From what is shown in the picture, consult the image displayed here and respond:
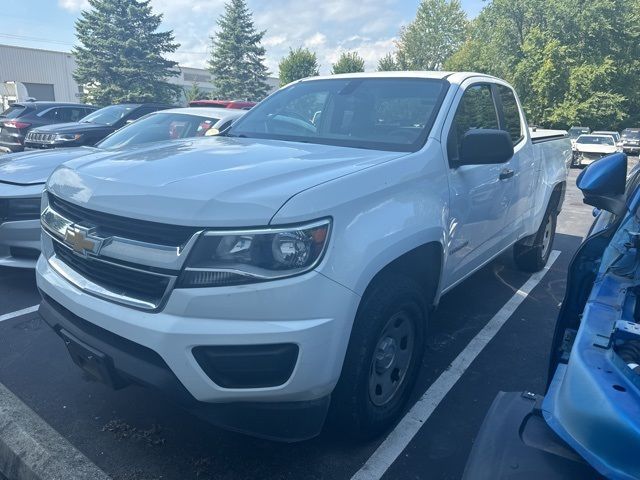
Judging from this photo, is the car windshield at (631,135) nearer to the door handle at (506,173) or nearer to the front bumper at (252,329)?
the door handle at (506,173)

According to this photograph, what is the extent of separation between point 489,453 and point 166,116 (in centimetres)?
586

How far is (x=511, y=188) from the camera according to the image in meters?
4.02

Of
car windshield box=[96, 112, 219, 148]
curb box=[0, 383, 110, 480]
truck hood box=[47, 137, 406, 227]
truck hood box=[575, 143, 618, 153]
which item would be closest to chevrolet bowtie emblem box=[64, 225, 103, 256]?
truck hood box=[47, 137, 406, 227]

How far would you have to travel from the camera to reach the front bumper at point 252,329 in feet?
6.27

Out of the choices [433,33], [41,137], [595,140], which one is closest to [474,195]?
[41,137]

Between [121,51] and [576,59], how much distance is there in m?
31.3

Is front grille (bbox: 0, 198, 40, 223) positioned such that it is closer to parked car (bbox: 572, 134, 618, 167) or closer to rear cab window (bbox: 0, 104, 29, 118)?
rear cab window (bbox: 0, 104, 29, 118)

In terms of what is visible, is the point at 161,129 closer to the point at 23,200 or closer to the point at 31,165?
the point at 31,165

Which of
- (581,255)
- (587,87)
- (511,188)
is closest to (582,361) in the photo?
(581,255)

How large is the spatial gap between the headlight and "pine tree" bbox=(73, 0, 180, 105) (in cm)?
2631

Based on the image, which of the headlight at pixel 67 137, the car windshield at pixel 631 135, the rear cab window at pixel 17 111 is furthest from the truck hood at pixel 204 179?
the car windshield at pixel 631 135

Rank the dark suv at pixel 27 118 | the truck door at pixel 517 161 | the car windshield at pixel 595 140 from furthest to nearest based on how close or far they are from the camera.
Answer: the car windshield at pixel 595 140, the dark suv at pixel 27 118, the truck door at pixel 517 161

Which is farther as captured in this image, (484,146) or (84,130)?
(84,130)

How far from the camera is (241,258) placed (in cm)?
195
